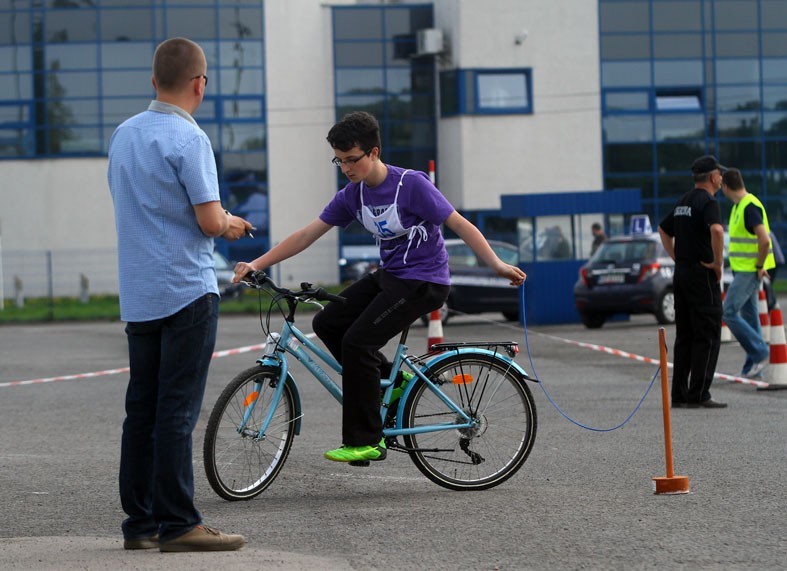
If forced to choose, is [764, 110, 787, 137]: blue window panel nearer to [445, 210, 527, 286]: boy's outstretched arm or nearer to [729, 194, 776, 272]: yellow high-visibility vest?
[729, 194, 776, 272]: yellow high-visibility vest

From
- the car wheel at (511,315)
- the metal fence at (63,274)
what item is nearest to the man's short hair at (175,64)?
the car wheel at (511,315)

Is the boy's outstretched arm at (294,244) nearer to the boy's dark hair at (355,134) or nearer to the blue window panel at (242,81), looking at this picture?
the boy's dark hair at (355,134)

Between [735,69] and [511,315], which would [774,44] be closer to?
[735,69]

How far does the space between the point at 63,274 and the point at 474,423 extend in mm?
33088

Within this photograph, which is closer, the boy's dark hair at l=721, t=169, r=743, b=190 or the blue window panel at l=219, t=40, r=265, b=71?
the boy's dark hair at l=721, t=169, r=743, b=190

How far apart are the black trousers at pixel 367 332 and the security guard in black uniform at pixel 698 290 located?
4.38 metres

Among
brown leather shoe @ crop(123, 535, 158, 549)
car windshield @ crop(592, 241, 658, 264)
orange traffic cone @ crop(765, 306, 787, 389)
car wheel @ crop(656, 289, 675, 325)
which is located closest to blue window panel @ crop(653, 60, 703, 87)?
car windshield @ crop(592, 241, 658, 264)

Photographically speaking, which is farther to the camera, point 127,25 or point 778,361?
point 127,25

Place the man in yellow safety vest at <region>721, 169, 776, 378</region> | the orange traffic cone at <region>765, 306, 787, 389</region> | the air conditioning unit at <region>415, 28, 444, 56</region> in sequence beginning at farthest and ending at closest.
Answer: the air conditioning unit at <region>415, 28, 444, 56</region> → the man in yellow safety vest at <region>721, 169, 776, 378</region> → the orange traffic cone at <region>765, 306, 787, 389</region>

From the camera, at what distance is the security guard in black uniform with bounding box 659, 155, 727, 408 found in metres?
11.2

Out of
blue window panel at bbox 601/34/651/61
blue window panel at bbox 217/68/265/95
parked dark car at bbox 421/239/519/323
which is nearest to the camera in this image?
parked dark car at bbox 421/239/519/323

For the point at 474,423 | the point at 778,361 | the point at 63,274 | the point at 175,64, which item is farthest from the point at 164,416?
the point at 63,274

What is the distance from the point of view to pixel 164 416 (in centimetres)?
570

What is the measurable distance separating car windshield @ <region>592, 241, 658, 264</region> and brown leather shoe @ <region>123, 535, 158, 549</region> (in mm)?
17730
